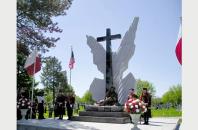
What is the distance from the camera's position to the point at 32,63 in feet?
32.4

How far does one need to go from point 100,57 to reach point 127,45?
41.2 inches

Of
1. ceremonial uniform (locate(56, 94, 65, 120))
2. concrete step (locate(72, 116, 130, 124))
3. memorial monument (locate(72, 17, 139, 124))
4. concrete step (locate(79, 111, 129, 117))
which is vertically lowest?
concrete step (locate(72, 116, 130, 124))

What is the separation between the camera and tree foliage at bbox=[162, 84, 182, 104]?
39.4 m

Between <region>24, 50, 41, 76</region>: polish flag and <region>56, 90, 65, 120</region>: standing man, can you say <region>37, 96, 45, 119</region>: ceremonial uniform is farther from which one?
<region>24, 50, 41, 76</region>: polish flag

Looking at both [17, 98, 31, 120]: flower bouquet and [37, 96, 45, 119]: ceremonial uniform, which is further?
[37, 96, 45, 119]: ceremonial uniform

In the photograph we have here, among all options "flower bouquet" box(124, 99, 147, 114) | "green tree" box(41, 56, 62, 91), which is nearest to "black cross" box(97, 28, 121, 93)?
"flower bouquet" box(124, 99, 147, 114)

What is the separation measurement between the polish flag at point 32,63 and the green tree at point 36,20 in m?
1.00

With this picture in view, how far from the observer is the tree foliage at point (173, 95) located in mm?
39400

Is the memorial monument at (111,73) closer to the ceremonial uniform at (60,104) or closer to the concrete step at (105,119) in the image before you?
the concrete step at (105,119)

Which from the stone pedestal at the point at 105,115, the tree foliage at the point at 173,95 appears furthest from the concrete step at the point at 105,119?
the tree foliage at the point at 173,95

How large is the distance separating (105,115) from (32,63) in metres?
2.70

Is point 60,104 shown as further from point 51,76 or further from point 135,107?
point 51,76

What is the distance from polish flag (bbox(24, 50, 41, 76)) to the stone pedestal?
1874 millimetres

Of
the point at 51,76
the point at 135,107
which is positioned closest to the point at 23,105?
the point at 135,107
